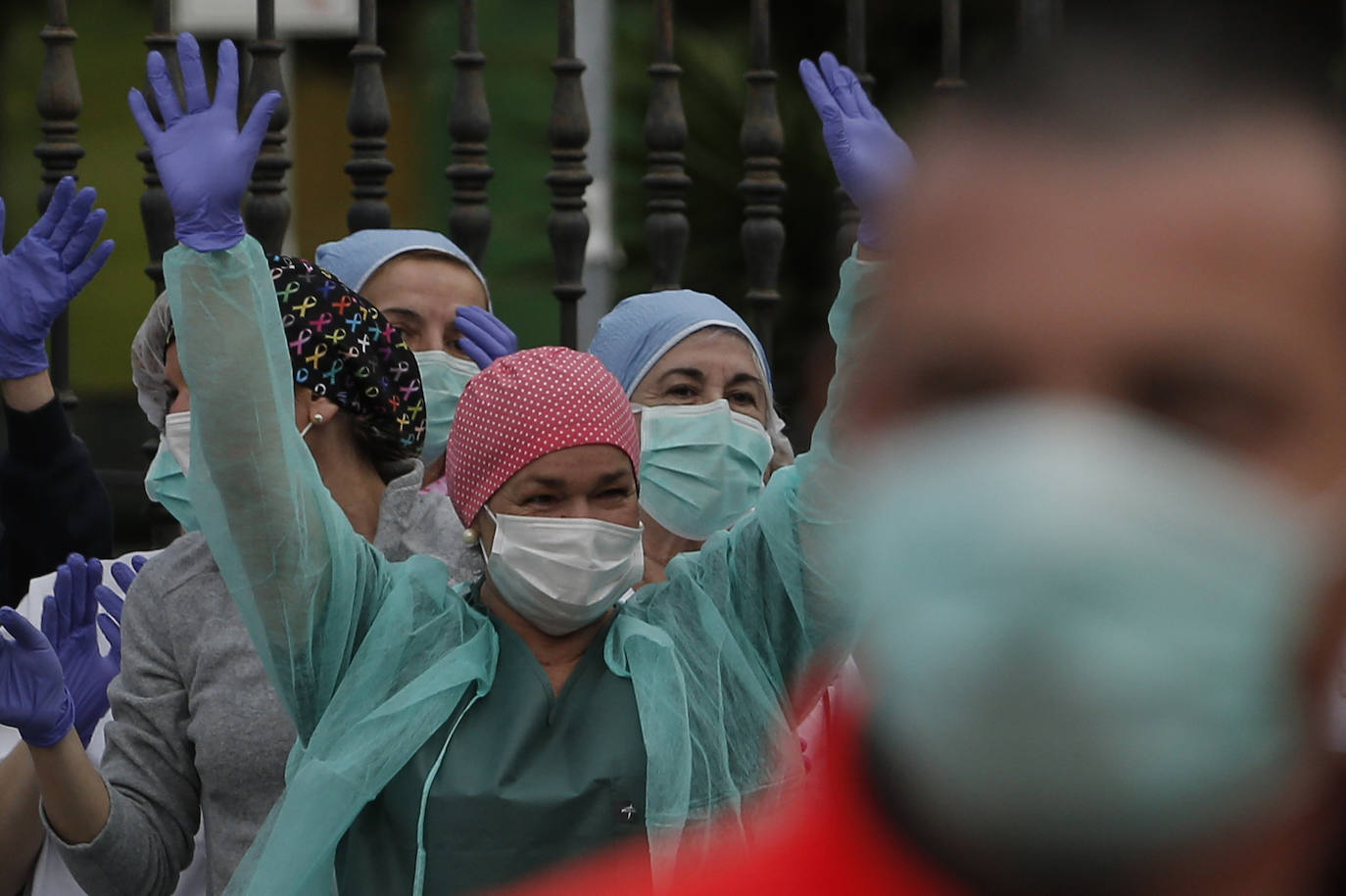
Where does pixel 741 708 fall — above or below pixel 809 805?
below

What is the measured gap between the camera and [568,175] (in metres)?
4.75

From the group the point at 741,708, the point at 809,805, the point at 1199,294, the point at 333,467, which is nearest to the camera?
the point at 1199,294

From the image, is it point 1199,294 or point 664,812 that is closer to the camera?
point 1199,294

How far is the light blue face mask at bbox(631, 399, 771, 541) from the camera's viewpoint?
352cm

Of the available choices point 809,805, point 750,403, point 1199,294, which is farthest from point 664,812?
point 1199,294

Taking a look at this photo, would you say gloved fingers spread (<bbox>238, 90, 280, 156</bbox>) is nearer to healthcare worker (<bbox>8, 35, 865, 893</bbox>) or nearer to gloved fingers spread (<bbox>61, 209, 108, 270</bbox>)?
healthcare worker (<bbox>8, 35, 865, 893</bbox>)

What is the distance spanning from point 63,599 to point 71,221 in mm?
1003

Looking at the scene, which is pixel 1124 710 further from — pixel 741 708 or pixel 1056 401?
pixel 741 708

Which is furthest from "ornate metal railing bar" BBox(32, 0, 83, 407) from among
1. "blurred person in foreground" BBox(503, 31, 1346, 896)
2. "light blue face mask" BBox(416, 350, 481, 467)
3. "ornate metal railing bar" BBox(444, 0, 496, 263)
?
"blurred person in foreground" BBox(503, 31, 1346, 896)

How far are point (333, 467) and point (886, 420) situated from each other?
2.63 m

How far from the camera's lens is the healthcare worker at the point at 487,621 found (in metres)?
2.50

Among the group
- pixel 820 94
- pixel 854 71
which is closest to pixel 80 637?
pixel 820 94

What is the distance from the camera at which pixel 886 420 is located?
0.73m

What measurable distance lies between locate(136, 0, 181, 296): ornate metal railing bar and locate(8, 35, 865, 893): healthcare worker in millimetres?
1956
